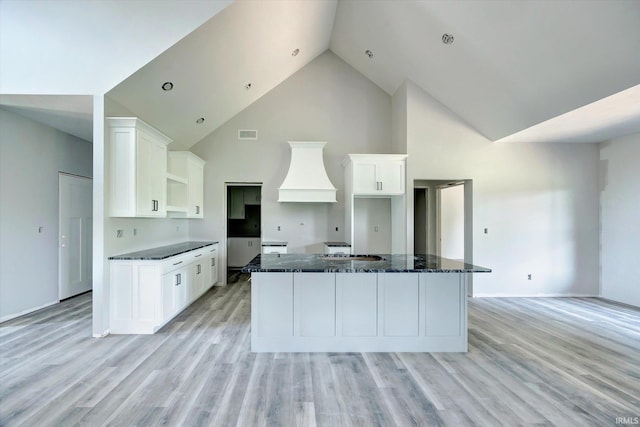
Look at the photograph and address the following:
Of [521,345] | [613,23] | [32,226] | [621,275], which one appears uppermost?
[613,23]

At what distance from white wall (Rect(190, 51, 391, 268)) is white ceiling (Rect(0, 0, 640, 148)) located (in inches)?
15.4

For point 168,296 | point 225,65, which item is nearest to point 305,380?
point 168,296

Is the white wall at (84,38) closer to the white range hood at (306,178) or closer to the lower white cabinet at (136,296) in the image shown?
the lower white cabinet at (136,296)

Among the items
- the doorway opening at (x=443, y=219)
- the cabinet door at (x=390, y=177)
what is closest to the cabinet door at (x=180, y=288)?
the cabinet door at (x=390, y=177)

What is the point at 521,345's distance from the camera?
320 cm

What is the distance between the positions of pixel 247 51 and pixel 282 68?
128cm

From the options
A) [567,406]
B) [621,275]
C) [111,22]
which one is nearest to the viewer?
[567,406]

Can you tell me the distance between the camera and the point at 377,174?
517 cm

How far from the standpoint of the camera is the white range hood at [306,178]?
5.41 metres

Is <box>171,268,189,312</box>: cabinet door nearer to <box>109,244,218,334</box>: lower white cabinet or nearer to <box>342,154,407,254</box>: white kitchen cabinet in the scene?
<box>109,244,218,334</box>: lower white cabinet

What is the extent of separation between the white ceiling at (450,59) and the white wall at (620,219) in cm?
36

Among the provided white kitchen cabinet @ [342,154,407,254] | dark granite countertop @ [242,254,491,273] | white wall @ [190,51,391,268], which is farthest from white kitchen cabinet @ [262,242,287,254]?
dark granite countertop @ [242,254,491,273]

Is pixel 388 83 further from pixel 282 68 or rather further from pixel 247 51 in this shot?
pixel 247 51

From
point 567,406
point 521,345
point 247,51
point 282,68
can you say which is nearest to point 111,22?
point 247,51
